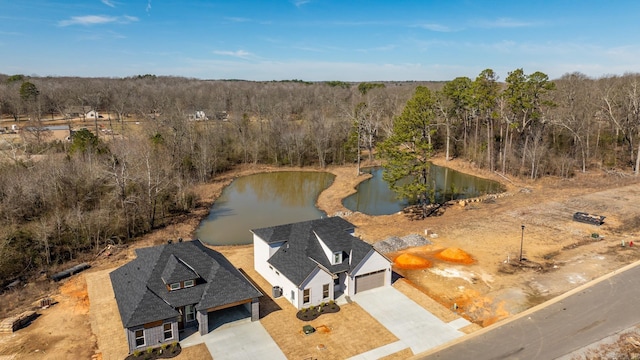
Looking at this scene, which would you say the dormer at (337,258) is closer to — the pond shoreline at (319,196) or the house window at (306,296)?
the house window at (306,296)

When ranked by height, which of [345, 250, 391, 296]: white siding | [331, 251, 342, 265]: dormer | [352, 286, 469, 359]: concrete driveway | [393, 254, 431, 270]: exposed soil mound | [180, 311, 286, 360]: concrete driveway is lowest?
[180, 311, 286, 360]: concrete driveway

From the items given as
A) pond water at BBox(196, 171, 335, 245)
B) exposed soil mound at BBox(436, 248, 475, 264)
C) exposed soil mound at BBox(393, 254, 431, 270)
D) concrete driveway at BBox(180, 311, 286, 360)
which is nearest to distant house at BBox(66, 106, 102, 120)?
pond water at BBox(196, 171, 335, 245)

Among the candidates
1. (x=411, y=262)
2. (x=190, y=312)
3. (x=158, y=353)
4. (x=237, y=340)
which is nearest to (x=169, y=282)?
(x=190, y=312)

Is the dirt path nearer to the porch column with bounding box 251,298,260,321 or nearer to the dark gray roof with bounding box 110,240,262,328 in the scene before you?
the dark gray roof with bounding box 110,240,262,328

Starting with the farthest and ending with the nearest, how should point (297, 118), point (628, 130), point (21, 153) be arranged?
point (297, 118) → point (628, 130) → point (21, 153)

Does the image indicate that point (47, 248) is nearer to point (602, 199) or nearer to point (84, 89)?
point (602, 199)

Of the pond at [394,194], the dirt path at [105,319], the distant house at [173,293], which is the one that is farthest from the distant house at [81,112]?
the distant house at [173,293]

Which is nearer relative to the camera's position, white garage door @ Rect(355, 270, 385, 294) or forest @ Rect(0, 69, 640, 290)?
white garage door @ Rect(355, 270, 385, 294)

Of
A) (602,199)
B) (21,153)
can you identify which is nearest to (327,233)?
(602,199)
